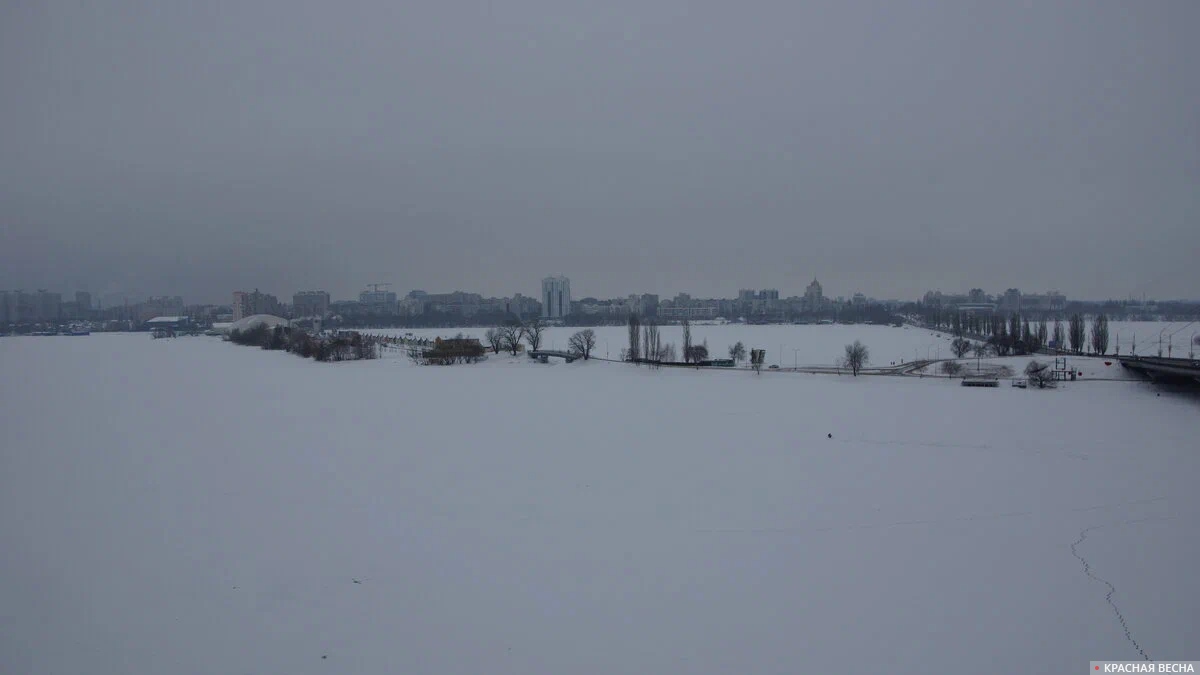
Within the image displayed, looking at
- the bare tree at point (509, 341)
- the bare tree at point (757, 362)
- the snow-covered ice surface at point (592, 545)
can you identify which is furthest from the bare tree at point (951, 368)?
the bare tree at point (509, 341)

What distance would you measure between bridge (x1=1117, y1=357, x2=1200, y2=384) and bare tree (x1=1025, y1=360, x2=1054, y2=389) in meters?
1.78

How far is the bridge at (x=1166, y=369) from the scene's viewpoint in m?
12.9

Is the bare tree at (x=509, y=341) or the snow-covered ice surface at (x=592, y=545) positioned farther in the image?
the bare tree at (x=509, y=341)

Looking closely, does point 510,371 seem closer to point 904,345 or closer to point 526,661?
point 526,661

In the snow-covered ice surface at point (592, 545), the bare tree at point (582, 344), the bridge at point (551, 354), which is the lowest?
the snow-covered ice surface at point (592, 545)

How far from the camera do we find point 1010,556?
4270mm

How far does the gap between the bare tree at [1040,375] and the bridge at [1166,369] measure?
1.78 metres

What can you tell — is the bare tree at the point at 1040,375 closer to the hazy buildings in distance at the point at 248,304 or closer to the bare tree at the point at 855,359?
the bare tree at the point at 855,359

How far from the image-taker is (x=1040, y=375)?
1497cm

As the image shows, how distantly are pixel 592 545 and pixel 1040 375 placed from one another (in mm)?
14469

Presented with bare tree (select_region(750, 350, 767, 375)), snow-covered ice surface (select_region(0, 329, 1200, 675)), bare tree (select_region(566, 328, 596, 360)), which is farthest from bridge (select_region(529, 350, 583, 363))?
snow-covered ice surface (select_region(0, 329, 1200, 675))

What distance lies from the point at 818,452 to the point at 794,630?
4501mm

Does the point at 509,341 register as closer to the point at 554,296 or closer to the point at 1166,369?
the point at 1166,369

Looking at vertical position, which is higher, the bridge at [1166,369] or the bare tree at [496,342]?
the bare tree at [496,342]
